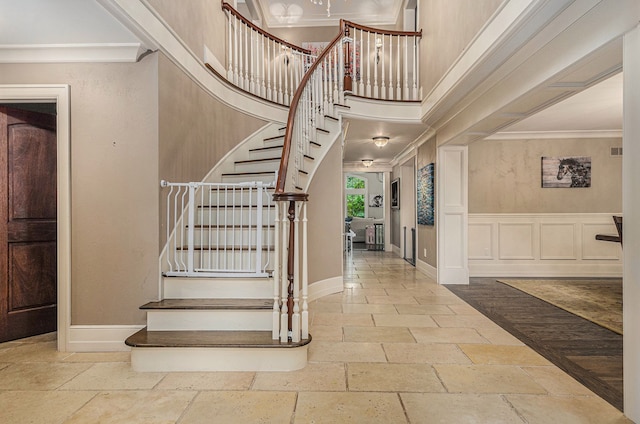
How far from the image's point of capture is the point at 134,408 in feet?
6.09

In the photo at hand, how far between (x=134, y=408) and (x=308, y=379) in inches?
39.1

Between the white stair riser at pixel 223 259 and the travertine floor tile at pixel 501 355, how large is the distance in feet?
5.74

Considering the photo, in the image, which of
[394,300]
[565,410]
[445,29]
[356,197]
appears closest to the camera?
→ [565,410]

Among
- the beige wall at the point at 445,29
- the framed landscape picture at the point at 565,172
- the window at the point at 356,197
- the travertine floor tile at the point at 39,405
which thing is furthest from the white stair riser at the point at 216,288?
the window at the point at 356,197

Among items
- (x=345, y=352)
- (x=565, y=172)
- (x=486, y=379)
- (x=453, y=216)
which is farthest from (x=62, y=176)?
(x=565, y=172)

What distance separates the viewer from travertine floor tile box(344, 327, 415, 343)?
9.23ft

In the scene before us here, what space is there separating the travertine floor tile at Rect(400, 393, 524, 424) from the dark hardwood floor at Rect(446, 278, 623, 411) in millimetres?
632

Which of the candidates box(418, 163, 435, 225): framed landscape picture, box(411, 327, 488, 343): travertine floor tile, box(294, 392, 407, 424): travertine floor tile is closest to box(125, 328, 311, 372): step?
box(294, 392, 407, 424): travertine floor tile

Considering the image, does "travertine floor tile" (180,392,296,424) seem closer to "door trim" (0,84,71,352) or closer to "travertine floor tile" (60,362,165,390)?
"travertine floor tile" (60,362,165,390)

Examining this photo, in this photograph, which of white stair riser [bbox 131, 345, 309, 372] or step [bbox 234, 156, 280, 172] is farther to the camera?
step [bbox 234, 156, 280, 172]

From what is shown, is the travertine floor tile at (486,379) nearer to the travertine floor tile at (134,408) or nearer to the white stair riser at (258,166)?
the travertine floor tile at (134,408)

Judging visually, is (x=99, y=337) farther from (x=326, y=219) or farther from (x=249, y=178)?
(x=326, y=219)

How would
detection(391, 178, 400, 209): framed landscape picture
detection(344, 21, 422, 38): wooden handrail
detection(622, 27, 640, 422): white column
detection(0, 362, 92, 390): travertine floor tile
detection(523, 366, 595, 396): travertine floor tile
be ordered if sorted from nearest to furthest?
detection(622, 27, 640, 422): white column → detection(523, 366, 595, 396): travertine floor tile → detection(0, 362, 92, 390): travertine floor tile → detection(344, 21, 422, 38): wooden handrail → detection(391, 178, 400, 209): framed landscape picture

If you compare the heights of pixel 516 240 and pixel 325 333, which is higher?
pixel 516 240
